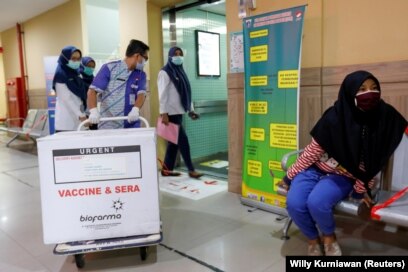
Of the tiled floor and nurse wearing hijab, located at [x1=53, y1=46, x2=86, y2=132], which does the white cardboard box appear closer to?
the tiled floor

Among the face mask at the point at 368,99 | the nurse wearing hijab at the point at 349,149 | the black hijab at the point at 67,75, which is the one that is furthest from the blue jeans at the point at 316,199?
the black hijab at the point at 67,75

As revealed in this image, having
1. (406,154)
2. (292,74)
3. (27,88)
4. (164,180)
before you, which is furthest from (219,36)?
(27,88)

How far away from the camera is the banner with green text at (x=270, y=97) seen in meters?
2.56

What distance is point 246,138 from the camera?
296 centimetres

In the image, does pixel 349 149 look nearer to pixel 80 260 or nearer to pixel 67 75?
pixel 80 260

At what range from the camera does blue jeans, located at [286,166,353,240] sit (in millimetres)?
1886

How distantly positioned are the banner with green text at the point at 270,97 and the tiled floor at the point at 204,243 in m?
0.30

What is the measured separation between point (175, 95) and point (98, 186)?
2220mm

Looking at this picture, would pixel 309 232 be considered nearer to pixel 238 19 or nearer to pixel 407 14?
pixel 407 14

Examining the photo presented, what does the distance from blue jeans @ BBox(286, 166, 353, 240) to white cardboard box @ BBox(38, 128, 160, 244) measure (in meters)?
0.81

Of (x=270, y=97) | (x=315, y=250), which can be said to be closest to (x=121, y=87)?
(x=270, y=97)

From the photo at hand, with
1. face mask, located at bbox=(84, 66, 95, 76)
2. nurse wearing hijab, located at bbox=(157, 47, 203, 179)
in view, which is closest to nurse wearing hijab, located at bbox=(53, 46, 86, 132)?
face mask, located at bbox=(84, 66, 95, 76)

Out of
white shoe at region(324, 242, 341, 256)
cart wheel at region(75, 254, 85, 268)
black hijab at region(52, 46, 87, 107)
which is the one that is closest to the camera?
white shoe at region(324, 242, 341, 256)

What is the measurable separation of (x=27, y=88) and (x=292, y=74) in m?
7.24
